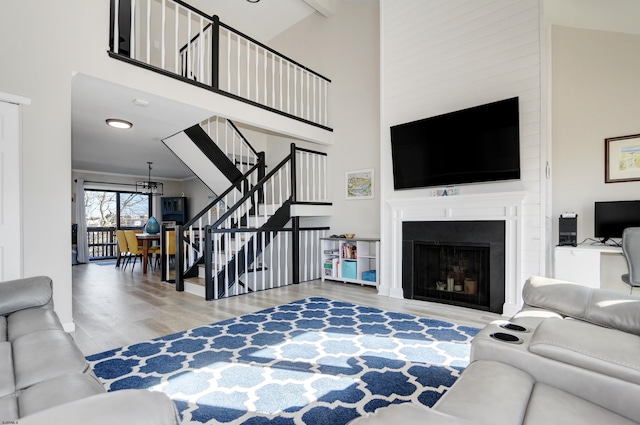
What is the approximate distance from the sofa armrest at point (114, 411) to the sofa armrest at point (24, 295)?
1.77 m

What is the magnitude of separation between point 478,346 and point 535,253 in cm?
244

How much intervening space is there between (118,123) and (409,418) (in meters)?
5.00

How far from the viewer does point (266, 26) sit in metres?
6.99

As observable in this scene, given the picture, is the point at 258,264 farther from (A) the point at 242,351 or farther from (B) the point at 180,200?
(B) the point at 180,200

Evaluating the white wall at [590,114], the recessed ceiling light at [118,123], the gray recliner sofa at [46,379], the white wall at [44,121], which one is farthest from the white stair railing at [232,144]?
the white wall at [590,114]

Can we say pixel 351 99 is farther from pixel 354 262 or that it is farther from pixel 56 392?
pixel 56 392

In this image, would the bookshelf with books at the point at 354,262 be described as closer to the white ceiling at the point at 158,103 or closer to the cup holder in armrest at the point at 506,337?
the white ceiling at the point at 158,103

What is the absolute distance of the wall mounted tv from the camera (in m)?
3.48

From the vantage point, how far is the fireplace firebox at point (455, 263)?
3.58m

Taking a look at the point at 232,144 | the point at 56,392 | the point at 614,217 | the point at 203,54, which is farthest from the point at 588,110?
the point at 232,144

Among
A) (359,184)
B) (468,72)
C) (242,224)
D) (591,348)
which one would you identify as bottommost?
(591,348)

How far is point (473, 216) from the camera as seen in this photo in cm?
374

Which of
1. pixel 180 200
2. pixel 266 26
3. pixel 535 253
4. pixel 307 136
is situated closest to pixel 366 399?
pixel 535 253

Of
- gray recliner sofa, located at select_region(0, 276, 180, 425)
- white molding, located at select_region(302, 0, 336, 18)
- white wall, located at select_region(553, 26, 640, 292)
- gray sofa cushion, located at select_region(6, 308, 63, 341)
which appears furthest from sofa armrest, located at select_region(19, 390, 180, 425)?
white molding, located at select_region(302, 0, 336, 18)
